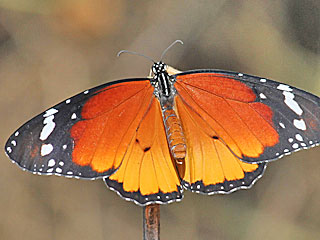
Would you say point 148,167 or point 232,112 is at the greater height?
point 232,112

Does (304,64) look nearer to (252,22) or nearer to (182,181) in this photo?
(252,22)

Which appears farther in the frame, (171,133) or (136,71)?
→ (136,71)

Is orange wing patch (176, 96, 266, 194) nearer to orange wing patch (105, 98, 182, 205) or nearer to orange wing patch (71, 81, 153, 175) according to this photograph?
orange wing patch (105, 98, 182, 205)

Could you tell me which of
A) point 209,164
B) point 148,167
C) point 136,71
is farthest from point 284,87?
point 136,71

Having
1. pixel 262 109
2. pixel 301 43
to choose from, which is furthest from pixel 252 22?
pixel 262 109

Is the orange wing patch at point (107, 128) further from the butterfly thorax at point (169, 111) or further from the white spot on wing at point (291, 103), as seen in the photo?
the white spot on wing at point (291, 103)

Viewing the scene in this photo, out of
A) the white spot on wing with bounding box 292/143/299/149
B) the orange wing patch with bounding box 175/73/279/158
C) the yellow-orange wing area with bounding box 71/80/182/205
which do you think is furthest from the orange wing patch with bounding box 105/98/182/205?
the white spot on wing with bounding box 292/143/299/149

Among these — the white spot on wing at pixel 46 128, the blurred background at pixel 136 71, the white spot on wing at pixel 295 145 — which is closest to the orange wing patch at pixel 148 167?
the white spot on wing at pixel 46 128

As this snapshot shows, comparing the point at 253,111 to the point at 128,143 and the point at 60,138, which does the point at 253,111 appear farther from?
the point at 60,138
